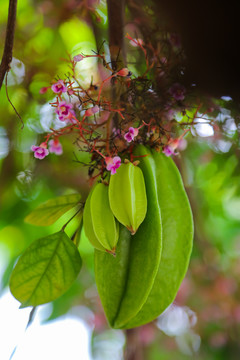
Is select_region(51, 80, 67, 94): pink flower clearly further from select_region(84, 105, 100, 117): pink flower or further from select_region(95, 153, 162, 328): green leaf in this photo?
select_region(95, 153, 162, 328): green leaf

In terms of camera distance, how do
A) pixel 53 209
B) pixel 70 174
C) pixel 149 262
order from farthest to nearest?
pixel 70 174
pixel 53 209
pixel 149 262

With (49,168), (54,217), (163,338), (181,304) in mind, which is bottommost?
(163,338)

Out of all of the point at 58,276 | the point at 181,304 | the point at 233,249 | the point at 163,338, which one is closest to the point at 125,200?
the point at 58,276

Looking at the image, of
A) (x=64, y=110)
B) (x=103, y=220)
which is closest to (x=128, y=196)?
(x=103, y=220)

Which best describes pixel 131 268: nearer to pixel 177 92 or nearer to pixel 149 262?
pixel 149 262

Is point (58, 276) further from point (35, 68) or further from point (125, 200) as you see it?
point (35, 68)

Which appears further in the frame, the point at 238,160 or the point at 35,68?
the point at 35,68
